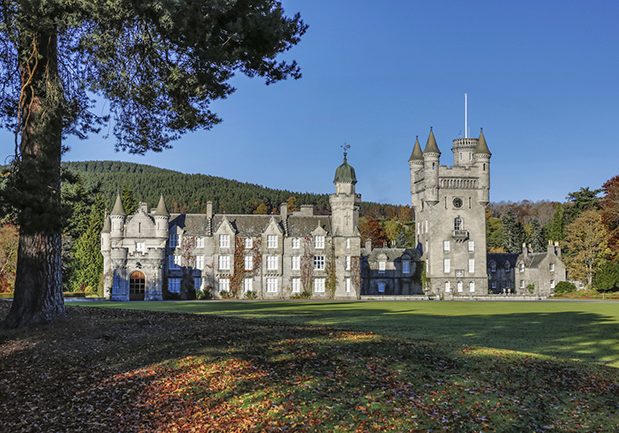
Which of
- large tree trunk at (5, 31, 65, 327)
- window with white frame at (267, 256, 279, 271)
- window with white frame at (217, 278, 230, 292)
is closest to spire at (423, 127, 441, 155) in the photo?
window with white frame at (267, 256, 279, 271)

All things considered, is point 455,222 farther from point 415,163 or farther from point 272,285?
point 272,285

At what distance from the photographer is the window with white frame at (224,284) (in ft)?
211

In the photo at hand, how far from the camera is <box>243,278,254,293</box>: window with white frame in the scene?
64.6 meters

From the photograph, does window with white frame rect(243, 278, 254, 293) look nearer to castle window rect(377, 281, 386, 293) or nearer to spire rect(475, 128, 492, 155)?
castle window rect(377, 281, 386, 293)

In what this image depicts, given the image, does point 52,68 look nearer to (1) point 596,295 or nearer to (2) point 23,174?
(2) point 23,174

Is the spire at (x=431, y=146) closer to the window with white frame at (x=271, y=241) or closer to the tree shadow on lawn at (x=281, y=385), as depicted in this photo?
the window with white frame at (x=271, y=241)

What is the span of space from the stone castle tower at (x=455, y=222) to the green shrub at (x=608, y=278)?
12122mm

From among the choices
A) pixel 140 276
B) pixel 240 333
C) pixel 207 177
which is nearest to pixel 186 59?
pixel 240 333

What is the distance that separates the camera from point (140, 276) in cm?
5962

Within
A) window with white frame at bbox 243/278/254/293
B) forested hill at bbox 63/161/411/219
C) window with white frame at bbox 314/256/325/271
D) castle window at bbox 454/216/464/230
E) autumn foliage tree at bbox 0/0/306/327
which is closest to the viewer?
autumn foliage tree at bbox 0/0/306/327

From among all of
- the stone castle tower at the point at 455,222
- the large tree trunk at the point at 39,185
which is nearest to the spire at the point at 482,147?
the stone castle tower at the point at 455,222

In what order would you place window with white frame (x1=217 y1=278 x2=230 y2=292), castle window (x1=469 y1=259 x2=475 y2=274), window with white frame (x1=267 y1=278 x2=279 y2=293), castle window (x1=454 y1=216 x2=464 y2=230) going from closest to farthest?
window with white frame (x1=217 y1=278 x2=230 y2=292) < window with white frame (x1=267 y1=278 x2=279 y2=293) < castle window (x1=469 y1=259 x2=475 y2=274) < castle window (x1=454 y1=216 x2=464 y2=230)

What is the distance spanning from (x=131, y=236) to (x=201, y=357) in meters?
50.7

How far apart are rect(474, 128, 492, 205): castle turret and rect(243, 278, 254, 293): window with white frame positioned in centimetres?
2914
